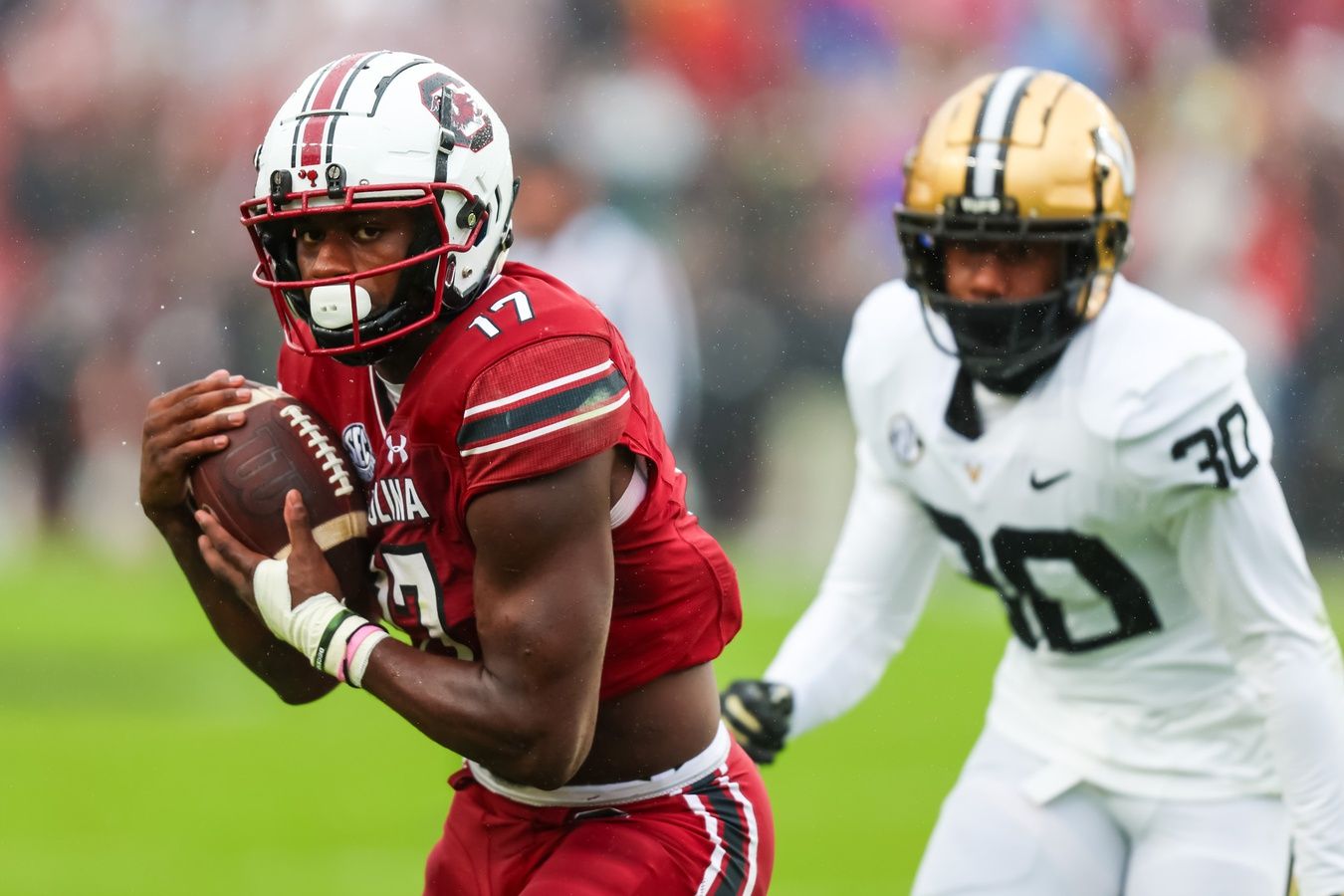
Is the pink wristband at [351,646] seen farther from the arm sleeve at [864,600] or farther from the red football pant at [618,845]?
the arm sleeve at [864,600]

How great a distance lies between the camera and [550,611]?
2.58 metres

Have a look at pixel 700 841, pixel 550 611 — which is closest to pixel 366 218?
pixel 550 611

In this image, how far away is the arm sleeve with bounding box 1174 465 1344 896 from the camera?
3.17 metres

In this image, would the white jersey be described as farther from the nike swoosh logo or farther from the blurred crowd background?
the blurred crowd background

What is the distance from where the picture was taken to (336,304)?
2707 mm

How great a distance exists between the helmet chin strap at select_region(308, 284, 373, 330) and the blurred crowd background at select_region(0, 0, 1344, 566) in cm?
624

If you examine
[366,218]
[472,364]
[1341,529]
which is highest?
[366,218]

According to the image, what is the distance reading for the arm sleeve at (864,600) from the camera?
3.69 meters

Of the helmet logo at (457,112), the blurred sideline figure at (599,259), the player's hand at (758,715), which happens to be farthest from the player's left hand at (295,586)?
the blurred sideline figure at (599,259)

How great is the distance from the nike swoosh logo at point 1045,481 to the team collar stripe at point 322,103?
4.36 ft

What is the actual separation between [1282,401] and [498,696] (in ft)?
24.3

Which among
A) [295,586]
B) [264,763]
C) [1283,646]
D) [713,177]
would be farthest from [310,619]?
[713,177]

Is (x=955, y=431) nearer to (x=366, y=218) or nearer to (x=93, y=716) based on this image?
(x=366, y=218)

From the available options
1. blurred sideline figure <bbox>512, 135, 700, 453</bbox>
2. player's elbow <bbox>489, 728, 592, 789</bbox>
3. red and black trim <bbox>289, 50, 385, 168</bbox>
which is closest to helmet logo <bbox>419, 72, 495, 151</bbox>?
red and black trim <bbox>289, 50, 385, 168</bbox>
